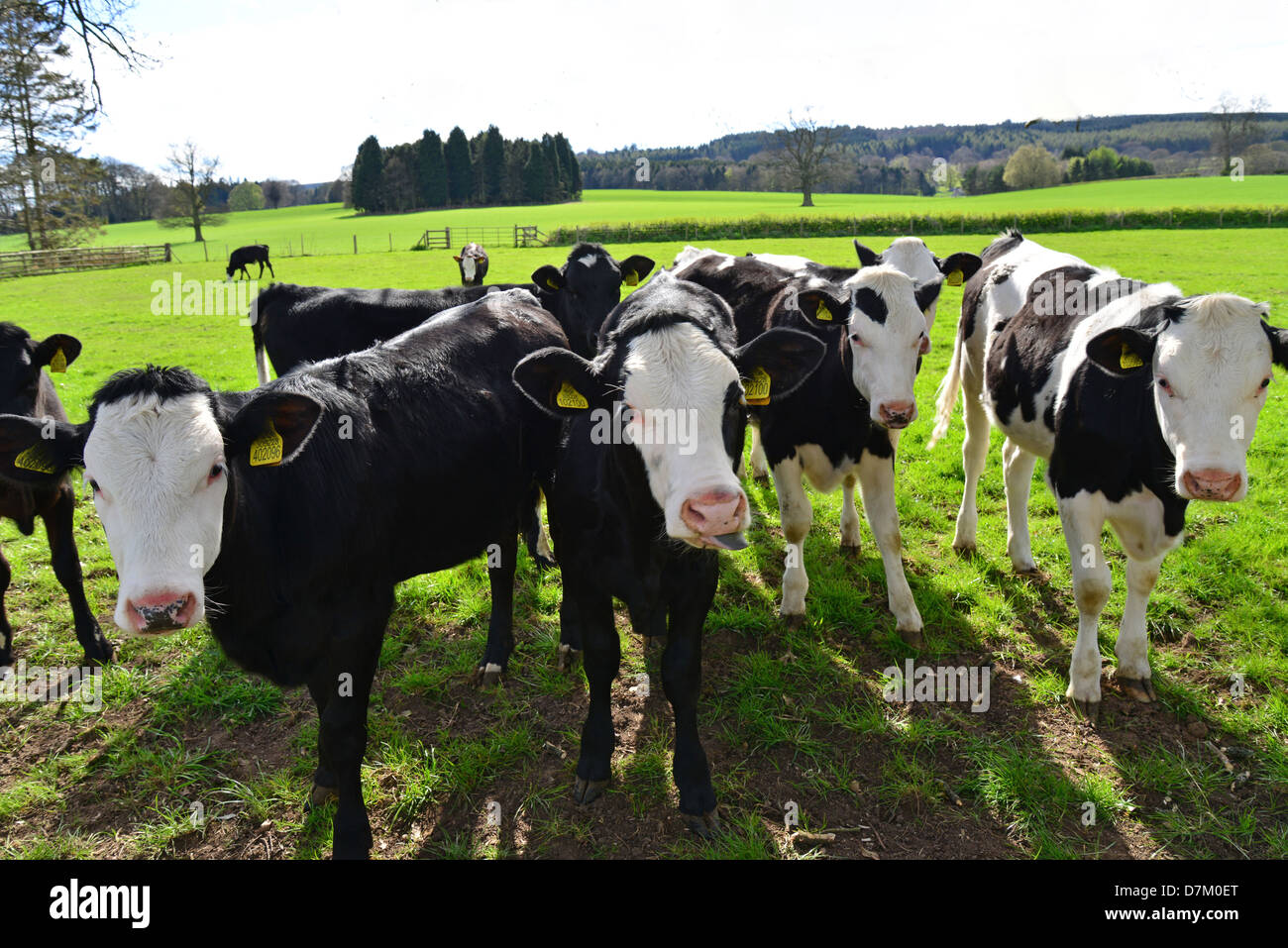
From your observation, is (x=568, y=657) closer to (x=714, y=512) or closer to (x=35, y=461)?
(x=714, y=512)

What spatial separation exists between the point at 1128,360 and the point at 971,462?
2.61 metres

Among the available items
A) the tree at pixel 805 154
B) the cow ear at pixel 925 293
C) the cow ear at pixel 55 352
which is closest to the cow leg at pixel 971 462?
the cow ear at pixel 925 293

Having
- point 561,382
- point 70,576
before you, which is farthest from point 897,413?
point 70,576

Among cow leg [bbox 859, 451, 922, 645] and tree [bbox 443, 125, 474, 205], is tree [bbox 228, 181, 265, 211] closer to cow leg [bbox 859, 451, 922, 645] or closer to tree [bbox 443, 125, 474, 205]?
tree [bbox 443, 125, 474, 205]

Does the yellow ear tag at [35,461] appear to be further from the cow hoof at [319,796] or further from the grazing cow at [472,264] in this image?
the grazing cow at [472,264]

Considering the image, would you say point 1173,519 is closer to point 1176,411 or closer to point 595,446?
point 1176,411

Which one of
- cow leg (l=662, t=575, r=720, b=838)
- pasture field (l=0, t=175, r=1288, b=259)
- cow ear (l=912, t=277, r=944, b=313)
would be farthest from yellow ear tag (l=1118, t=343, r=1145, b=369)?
pasture field (l=0, t=175, r=1288, b=259)

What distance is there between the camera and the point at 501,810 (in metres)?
3.80

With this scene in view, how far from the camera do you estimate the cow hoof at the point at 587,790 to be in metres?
3.80

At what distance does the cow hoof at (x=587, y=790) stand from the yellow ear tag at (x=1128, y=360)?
346 cm

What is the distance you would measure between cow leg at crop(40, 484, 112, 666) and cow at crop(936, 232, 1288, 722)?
6.17 m

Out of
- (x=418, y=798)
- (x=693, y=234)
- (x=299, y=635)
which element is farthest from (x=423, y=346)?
(x=693, y=234)
